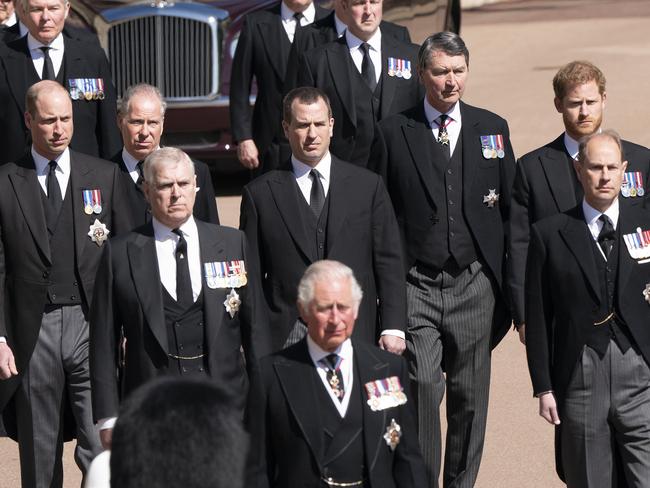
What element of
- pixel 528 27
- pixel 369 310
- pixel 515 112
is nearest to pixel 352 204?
pixel 369 310

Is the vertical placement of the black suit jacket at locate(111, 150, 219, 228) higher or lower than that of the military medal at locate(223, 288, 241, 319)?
higher

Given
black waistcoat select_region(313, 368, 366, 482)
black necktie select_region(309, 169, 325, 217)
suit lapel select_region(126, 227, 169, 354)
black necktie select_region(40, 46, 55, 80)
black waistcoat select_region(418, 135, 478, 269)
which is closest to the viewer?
black waistcoat select_region(313, 368, 366, 482)

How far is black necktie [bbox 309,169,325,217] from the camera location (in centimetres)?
720

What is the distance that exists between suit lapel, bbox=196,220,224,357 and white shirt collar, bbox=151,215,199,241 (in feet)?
0.13

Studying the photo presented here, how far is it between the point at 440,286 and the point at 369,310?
0.42m

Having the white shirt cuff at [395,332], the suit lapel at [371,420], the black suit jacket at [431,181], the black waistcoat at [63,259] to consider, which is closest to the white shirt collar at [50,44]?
the black waistcoat at [63,259]

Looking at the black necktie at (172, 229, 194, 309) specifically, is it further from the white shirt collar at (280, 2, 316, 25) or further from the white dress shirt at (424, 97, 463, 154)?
the white shirt collar at (280, 2, 316, 25)

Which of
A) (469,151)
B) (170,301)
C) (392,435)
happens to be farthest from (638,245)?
(170,301)

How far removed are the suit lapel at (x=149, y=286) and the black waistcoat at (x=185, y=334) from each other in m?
0.03

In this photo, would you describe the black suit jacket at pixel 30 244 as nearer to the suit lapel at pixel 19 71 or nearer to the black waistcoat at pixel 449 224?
the suit lapel at pixel 19 71

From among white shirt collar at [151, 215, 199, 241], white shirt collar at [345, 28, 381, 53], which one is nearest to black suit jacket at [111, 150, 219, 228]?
white shirt collar at [151, 215, 199, 241]

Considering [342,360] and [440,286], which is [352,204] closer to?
[440,286]

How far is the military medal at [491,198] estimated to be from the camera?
7.51 metres

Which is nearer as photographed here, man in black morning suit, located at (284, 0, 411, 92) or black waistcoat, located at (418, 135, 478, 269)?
black waistcoat, located at (418, 135, 478, 269)
